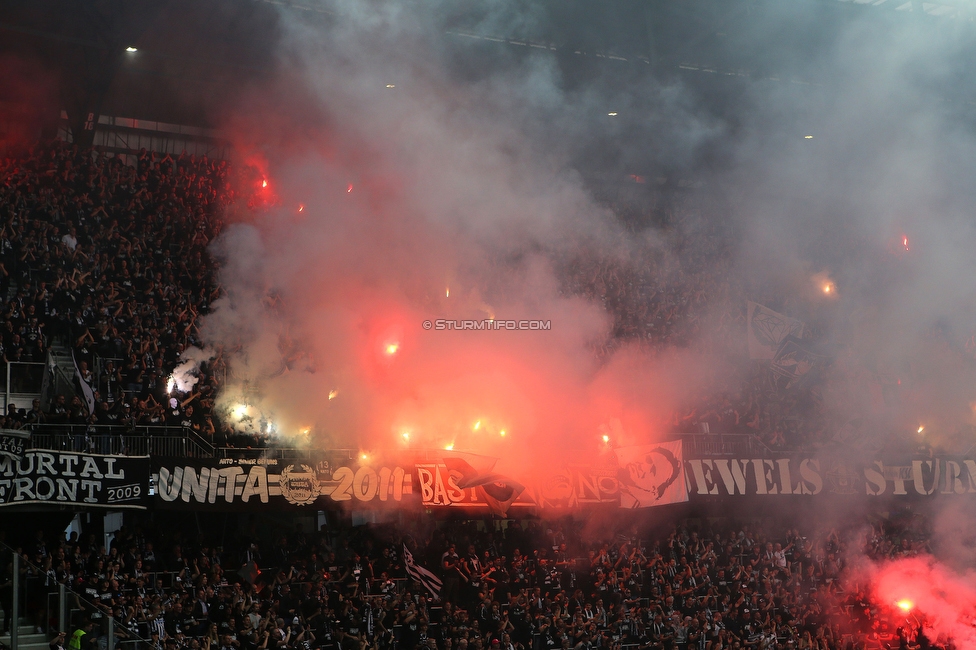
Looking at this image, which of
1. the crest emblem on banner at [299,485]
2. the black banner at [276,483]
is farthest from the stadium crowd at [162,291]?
the crest emblem on banner at [299,485]

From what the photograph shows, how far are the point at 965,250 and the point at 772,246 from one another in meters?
3.35

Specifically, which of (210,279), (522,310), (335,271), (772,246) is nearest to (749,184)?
(772,246)

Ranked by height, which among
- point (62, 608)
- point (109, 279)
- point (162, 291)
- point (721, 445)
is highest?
point (109, 279)

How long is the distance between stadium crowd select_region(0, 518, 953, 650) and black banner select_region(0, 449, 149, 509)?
0.63m

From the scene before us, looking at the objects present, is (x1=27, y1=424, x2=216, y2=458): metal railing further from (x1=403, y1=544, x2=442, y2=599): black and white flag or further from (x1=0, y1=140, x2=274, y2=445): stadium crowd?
(x1=403, y1=544, x2=442, y2=599): black and white flag

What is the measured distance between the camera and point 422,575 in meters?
12.8

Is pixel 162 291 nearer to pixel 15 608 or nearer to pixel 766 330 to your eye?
pixel 15 608

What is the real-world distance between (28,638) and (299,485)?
4303 millimetres

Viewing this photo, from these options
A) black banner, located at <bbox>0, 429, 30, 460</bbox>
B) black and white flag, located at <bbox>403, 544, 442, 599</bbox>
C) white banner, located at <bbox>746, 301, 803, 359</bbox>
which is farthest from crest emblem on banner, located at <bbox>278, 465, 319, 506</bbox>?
white banner, located at <bbox>746, 301, 803, 359</bbox>

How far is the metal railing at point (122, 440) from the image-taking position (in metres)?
11.1

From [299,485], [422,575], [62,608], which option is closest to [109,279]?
[299,485]

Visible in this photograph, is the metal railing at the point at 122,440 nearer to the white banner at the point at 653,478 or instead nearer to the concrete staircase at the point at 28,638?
the concrete staircase at the point at 28,638

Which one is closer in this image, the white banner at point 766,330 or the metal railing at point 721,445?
the metal railing at point 721,445

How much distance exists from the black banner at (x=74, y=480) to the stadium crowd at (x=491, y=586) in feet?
2.08
